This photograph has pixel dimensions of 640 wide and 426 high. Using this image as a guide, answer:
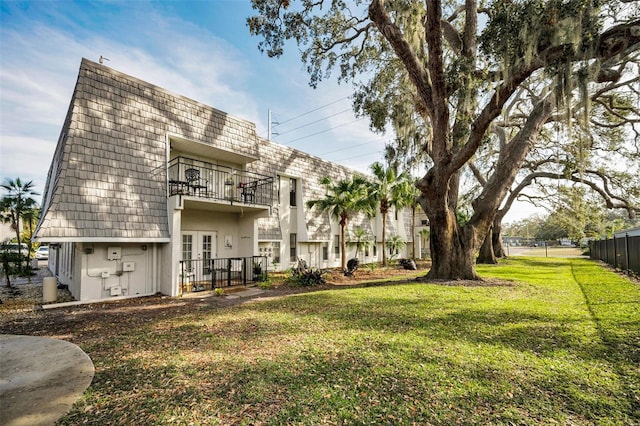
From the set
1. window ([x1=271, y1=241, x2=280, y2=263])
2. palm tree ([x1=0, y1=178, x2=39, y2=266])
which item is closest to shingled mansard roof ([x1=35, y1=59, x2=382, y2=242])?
window ([x1=271, y1=241, x2=280, y2=263])

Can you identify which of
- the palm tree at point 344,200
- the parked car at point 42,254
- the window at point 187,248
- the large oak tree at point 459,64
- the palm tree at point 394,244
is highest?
the large oak tree at point 459,64

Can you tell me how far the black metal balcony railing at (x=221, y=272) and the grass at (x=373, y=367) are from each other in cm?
430

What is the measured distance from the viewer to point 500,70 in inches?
327

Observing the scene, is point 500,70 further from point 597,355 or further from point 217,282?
point 217,282

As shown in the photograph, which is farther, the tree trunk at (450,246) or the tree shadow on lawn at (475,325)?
the tree trunk at (450,246)

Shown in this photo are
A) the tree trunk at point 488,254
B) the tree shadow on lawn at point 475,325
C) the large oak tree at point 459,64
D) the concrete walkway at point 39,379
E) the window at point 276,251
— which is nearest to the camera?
the concrete walkway at point 39,379

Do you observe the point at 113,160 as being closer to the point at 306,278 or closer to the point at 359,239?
the point at 306,278

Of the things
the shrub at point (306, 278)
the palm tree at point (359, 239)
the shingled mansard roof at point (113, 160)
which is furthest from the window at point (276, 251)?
the shingled mansard roof at point (113, 160)

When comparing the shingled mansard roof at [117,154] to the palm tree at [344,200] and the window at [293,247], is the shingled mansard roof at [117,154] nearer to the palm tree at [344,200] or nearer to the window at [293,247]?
the palm tree at [344,200]

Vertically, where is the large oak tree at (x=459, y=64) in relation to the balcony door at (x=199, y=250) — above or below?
above

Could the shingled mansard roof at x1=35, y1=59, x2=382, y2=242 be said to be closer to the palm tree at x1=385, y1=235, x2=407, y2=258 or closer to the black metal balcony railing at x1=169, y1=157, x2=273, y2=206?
the black metal balcony railing at x1=169, y1=157, x2=273, y2=206

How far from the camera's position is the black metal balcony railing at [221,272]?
1141 cm

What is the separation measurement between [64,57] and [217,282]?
9265mm

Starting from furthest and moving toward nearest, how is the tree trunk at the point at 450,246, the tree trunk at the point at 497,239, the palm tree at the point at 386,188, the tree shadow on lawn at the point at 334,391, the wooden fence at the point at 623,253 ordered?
the tree trunk at the point at 497,239, the palm tree at the point at 386,188, the wooden fence at the point at 623,253, the tree trunk at the point at 450,246, the tree shadow on lawn at the point at 334,391
